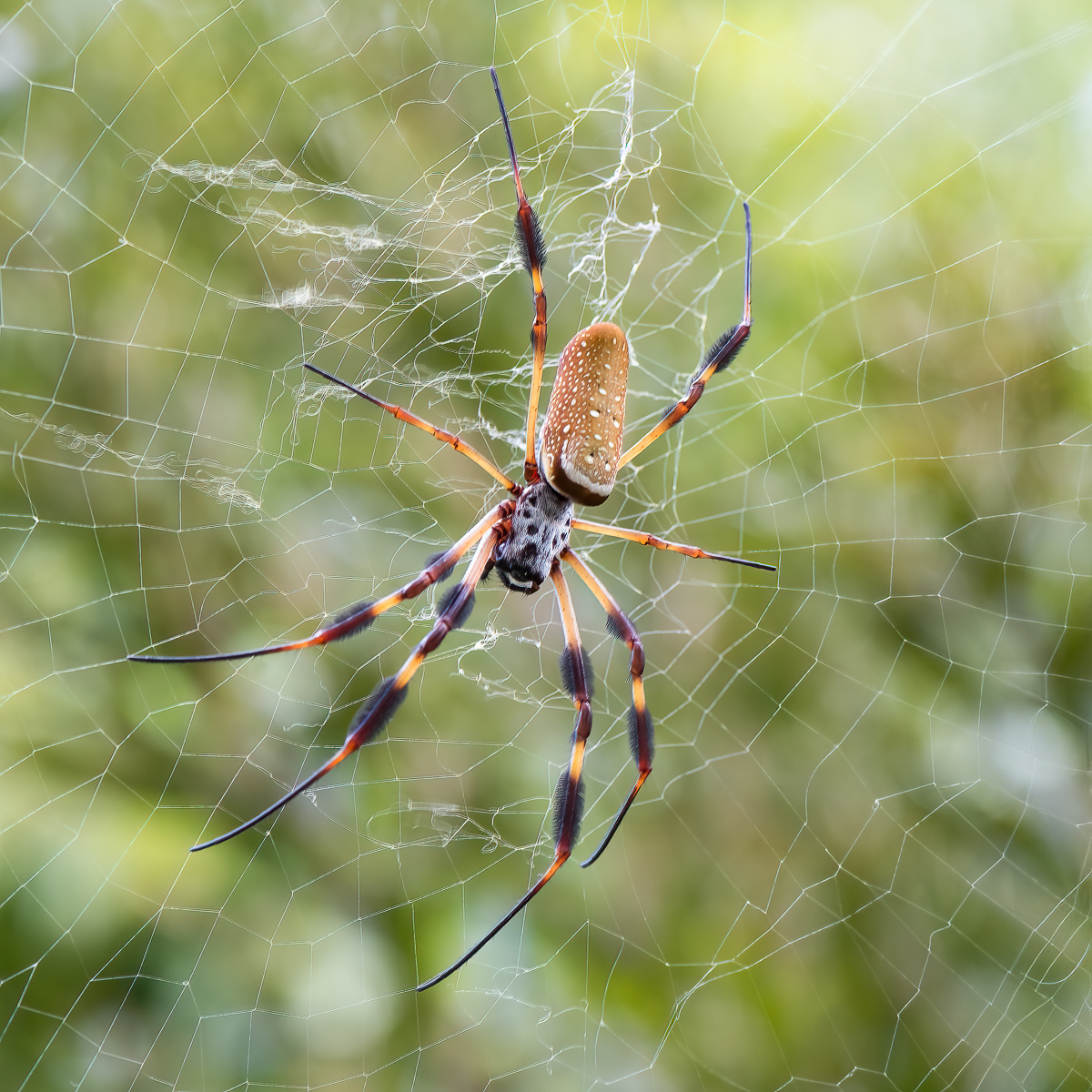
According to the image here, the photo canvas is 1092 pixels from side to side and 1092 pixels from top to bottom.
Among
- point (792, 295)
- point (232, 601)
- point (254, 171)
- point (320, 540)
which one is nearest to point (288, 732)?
point (232, 601)

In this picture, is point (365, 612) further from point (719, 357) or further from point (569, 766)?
point (719, 357)

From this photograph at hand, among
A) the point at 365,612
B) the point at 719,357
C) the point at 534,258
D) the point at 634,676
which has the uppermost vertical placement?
the point at 534,258

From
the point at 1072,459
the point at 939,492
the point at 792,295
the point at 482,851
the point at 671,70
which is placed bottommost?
the point at 482,851

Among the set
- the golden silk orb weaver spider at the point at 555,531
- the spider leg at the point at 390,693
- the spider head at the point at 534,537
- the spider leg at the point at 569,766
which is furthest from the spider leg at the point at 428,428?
the spider leg at the point at 569,766

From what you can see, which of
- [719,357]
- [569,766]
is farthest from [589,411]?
[569,766]

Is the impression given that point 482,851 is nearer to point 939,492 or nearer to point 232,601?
point 232,601

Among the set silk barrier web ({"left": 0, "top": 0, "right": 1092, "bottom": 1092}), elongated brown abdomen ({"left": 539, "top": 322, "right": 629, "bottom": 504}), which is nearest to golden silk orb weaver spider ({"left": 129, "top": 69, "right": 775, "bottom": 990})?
elongated brown abdomen ({"left": 539, "top": 322, "right": 629, "bottom": 504})
